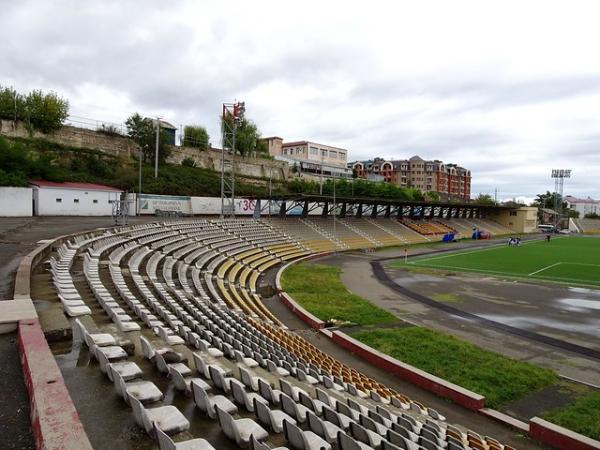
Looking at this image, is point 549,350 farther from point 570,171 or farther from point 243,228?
point 570,171

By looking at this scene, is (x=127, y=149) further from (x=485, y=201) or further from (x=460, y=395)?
(x=485, y=201)

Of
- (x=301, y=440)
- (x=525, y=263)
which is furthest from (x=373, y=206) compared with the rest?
(x=301, y=440)

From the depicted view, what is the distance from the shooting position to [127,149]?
63.6m

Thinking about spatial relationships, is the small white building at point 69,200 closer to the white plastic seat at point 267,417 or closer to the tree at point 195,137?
the white plastic seat at point 267,417

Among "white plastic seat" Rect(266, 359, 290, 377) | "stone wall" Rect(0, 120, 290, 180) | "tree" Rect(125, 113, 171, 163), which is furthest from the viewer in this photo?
"tree" Rect(125, 113, 171, 163)

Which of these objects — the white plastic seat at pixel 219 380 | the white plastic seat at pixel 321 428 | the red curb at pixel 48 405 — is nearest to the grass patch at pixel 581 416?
the white plastic seat at pixel 321 428

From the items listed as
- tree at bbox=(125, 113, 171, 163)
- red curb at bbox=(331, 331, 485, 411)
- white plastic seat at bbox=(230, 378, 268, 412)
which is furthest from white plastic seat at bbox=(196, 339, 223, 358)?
tree at bbox=(125, 113, 171, 163)

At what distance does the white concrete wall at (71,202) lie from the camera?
35844mm

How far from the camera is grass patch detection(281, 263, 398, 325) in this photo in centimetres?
1830

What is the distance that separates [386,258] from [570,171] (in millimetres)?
100256

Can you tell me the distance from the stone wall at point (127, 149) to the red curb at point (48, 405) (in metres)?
57.7

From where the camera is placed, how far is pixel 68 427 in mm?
3561

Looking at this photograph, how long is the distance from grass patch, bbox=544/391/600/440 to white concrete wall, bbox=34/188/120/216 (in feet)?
118

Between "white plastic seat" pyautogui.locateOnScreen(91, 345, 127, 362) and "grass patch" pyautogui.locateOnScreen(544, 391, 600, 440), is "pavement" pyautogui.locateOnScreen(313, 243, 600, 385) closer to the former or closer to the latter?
"grass patch" pyautogui.locateOnScreen(544, 391, 600, 440)
